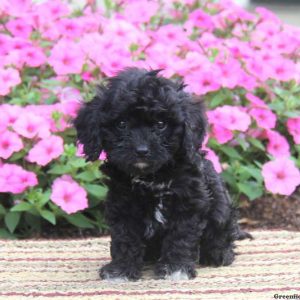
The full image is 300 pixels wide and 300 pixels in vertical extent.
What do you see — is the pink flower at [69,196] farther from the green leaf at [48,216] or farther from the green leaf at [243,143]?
the green leaf at [243,143]

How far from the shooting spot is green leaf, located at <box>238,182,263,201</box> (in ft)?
19.2

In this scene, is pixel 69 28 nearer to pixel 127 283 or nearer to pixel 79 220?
pixel 79 220

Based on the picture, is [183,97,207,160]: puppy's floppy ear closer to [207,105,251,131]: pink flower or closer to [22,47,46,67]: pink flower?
[207,105,251,131]: pink flower

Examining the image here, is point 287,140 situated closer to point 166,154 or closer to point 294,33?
point 294,33

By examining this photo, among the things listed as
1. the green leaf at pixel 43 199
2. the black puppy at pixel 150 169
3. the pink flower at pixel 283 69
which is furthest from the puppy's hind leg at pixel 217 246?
the pink flower at pixel 283 69

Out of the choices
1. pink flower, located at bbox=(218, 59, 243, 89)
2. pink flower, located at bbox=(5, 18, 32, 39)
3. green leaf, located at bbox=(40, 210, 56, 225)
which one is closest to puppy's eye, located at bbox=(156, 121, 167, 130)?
green leaf, located at bbox=(40, 210, 56, 225)

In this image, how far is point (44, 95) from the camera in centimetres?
636

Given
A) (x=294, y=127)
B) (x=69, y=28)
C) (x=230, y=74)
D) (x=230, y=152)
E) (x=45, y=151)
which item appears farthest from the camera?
(x=69, y=28)

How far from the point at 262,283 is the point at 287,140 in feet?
8.02

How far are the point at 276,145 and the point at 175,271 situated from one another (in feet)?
7.20

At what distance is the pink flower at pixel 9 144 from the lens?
555cm

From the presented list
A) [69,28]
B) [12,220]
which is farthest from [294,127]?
[12,220]

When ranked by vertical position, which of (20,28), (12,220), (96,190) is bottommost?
(12,220)

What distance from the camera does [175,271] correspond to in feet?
14.0
